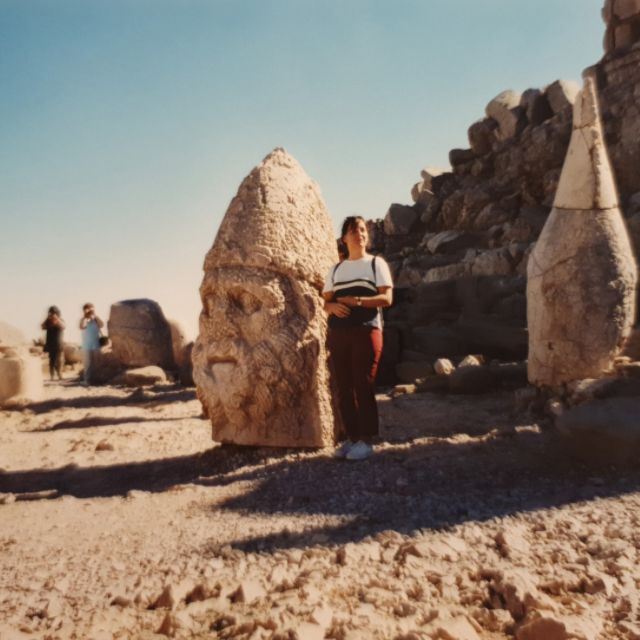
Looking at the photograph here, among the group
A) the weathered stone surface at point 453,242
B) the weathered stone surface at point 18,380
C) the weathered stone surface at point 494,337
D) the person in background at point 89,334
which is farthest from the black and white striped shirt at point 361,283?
the weathered stone surface at point 453,242

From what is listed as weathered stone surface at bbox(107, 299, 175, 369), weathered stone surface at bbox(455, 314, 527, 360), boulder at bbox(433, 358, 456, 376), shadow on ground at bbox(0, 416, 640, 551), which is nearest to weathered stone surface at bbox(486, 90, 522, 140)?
weathered stone surface at bbox(455, 314, 527, 360)

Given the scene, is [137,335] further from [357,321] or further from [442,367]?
[357,321]

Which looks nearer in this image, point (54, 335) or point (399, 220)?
point (54, 335)

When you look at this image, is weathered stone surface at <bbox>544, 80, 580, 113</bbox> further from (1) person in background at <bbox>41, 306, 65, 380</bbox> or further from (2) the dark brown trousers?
(2) the dark brown trousers

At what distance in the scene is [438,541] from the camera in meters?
2.37

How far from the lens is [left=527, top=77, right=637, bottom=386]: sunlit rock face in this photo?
5414mm

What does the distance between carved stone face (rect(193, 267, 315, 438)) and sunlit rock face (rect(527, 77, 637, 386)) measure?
106 inches

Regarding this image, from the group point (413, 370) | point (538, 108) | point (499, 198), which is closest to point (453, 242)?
point (499, 198)

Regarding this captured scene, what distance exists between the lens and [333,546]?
243 cm

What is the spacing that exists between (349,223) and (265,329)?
1031 millimetres

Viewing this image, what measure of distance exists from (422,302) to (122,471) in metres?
8.64

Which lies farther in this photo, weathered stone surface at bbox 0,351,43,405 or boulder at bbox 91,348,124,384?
boulder at bbox 91,348,124,384

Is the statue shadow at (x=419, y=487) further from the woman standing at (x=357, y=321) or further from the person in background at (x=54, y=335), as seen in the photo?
the person in background at (x=54, y=335)

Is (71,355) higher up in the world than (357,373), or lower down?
higher up
